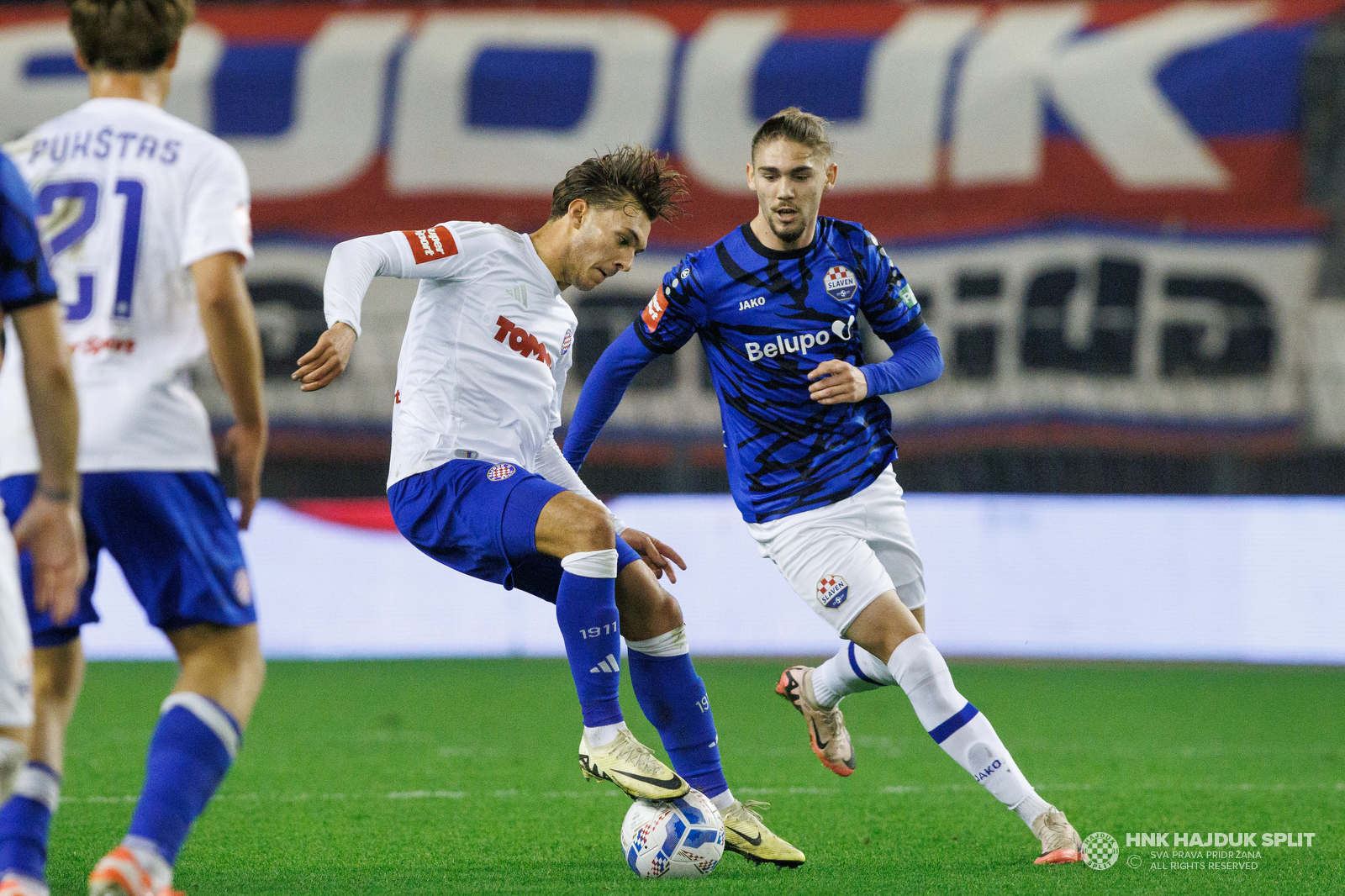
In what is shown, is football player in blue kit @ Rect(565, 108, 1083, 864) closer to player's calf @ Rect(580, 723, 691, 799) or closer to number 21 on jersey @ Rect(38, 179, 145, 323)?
player's calf @ Rect(580, 723, 691, 799)

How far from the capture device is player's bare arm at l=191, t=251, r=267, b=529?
296 cm

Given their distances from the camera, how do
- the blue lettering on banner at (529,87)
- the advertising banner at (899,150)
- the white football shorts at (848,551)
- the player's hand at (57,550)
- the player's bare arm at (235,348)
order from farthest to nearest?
1. the blue lettering on banner at (529,87)
2. the advertising banner at (899,150)
3. the white football shorts at (848,551)
4. the player's bare arm at (235,348)
5. the player's hand at (57,550)

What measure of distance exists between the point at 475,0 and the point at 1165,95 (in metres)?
7.16

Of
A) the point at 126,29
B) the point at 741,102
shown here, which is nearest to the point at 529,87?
the point at 741,102

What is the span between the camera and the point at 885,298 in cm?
470

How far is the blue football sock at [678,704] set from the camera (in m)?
4.39

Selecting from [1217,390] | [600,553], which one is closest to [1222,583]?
[1217,390]

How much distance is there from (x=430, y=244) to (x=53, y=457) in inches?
75.4

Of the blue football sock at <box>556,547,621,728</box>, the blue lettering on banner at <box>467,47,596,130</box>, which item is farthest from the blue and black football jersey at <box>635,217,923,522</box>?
the blue lettering on banner at <box>467,47,596,130</box>

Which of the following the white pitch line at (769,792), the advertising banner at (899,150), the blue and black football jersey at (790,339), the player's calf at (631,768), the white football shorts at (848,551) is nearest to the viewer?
the player's calf at (631,768)

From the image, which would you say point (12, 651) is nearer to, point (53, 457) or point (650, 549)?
point (53, 457)

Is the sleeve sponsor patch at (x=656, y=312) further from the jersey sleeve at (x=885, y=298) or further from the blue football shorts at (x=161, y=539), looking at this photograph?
the blue football shorts at (x=161, y=539)

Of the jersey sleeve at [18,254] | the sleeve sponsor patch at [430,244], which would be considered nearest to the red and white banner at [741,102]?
the sleeve sponsor patch at [430,244]

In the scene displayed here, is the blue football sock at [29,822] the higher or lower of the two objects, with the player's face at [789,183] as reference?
lower
